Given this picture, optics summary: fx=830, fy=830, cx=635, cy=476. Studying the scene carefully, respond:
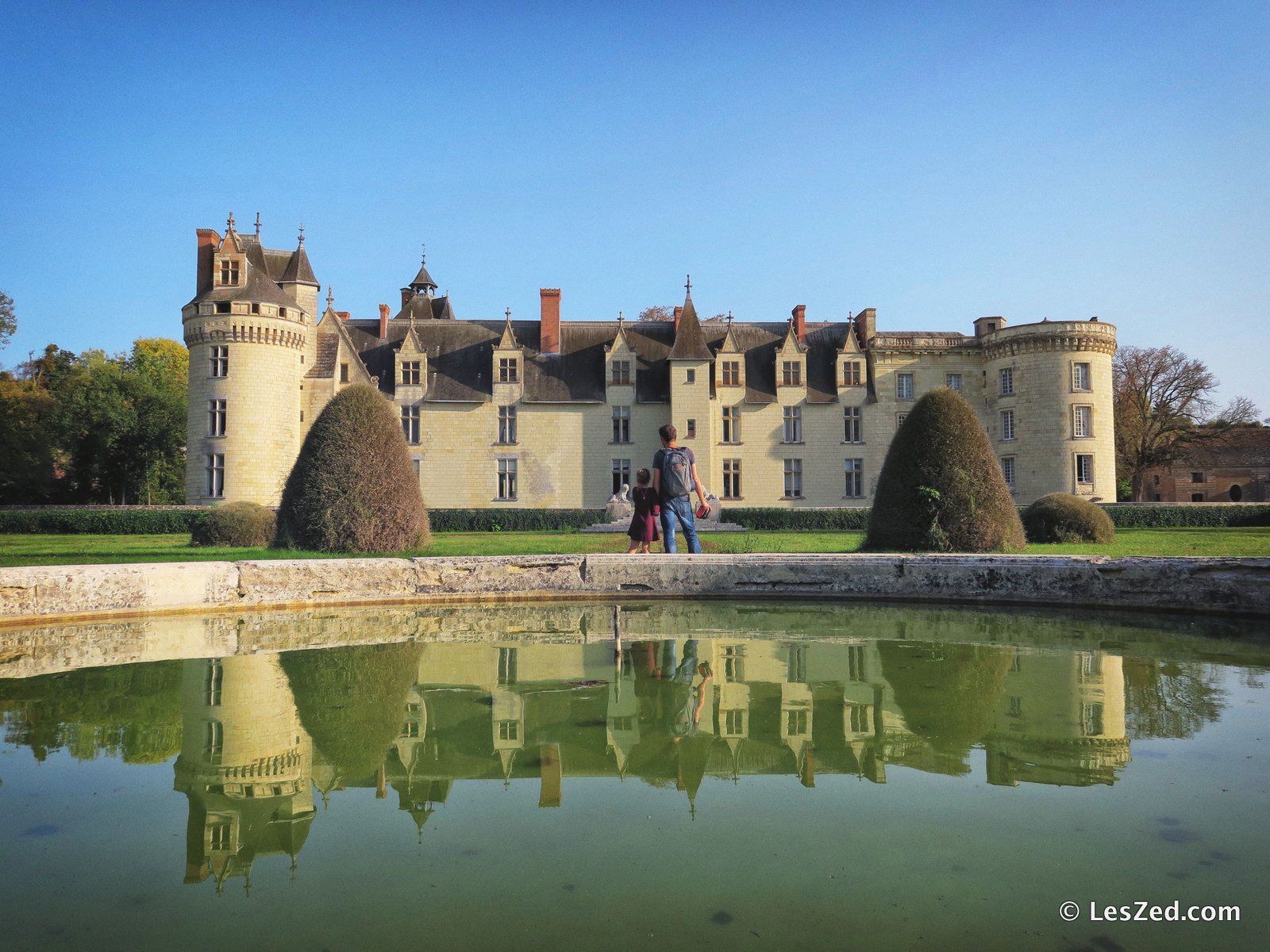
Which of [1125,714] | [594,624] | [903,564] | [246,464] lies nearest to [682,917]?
[1125,714]

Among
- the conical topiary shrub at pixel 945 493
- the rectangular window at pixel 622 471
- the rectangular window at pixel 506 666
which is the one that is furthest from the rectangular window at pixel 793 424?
the rectangular window at pixel 506 666

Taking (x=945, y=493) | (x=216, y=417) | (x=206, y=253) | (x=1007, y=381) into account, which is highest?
(x=206, y=253)

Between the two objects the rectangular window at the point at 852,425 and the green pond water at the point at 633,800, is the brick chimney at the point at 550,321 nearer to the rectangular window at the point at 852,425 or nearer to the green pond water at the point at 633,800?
the rectangular window at the point at 852,425

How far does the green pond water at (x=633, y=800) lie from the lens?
2.36m

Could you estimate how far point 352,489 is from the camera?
12.3 metres

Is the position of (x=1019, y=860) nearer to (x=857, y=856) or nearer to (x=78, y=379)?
(x=857, y=856)

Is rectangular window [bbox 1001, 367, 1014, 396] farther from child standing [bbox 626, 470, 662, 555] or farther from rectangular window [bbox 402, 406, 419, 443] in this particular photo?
child standing [bbox 626, 470, 662, 555]

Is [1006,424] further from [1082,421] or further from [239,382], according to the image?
[239,382]

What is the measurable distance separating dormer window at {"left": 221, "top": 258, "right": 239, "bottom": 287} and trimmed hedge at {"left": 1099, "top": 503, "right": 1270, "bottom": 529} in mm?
33351

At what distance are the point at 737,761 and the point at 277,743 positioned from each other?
215cm

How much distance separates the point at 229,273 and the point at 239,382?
434cm

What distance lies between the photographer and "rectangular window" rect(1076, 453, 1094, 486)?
34.7 meters

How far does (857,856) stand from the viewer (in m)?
2.72

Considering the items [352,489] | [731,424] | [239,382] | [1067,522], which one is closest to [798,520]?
[731,424]
